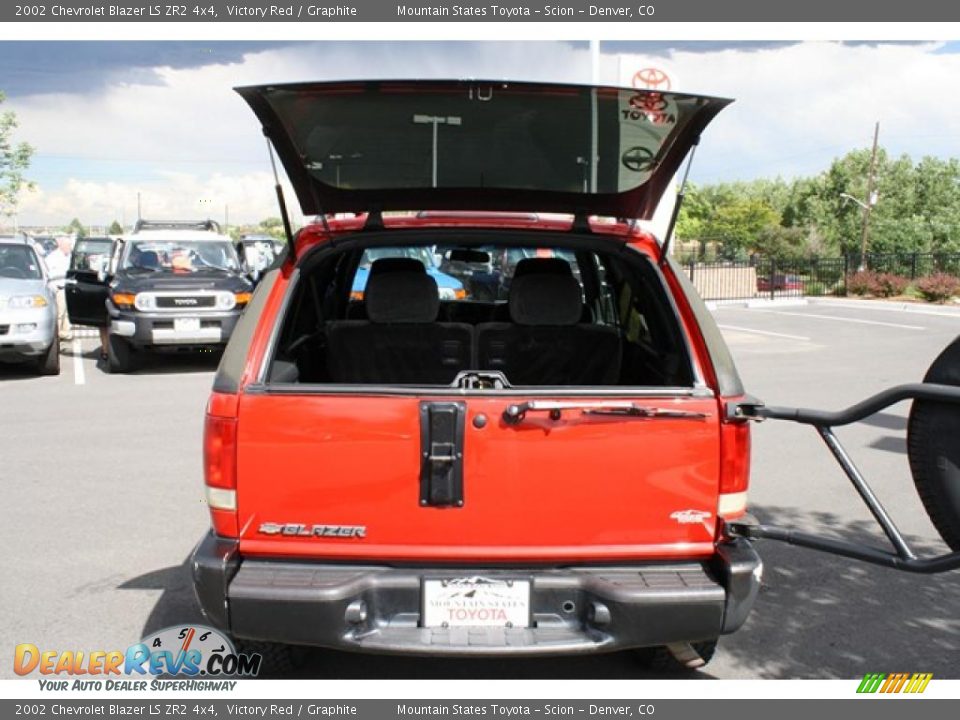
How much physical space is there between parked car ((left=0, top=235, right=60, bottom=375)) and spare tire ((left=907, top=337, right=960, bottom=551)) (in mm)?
10646

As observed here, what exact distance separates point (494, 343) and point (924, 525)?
315 centimetres

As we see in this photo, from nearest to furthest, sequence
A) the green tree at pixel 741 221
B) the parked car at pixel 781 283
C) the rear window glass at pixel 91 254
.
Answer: the rear window glass at pixel 91 254
the parked car at pixel 781 283
the green tree at pixel 741 221

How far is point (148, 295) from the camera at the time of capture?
37.4 feet

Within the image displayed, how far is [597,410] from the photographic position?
2.94 m

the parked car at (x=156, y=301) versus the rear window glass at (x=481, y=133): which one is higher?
the rear window glass at (x=481, y=133)

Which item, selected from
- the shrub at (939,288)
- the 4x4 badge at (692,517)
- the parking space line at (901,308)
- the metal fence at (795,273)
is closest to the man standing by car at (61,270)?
the 4x4 badge at (692,517)

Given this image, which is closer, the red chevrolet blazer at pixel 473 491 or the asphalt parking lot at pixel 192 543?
the red chevrolet blazer at pixel 473 491

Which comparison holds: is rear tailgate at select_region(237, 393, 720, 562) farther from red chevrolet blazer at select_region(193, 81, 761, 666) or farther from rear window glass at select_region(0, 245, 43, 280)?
rear window glass at select_region(0, 245, 43, 280)

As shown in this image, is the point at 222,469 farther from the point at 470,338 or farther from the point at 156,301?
the point at 156,301

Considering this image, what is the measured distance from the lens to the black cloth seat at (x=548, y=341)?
4301mm

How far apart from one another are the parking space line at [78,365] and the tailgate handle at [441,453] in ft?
31.0

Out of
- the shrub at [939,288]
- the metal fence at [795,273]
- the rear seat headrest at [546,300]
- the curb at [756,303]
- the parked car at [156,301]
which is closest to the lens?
the rear seat headrest at [546,300]

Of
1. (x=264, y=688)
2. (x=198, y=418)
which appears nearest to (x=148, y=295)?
(x=198, y=418)

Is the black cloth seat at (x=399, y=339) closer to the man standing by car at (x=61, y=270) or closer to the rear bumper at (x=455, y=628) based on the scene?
the rear bumper at (x=455, y=628)
